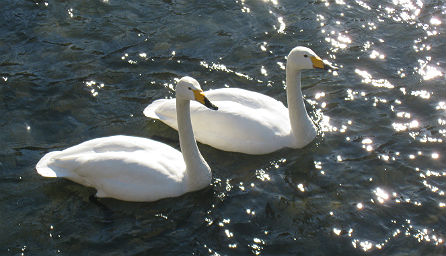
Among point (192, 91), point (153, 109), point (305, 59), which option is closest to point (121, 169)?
point (192, 91)

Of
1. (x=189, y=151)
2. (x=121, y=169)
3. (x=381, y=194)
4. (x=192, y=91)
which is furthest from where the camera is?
(x=381, y=194)

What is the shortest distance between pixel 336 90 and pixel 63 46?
191 inches

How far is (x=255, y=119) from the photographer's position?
1007 centimetres

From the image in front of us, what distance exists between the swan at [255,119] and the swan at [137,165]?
0.88 meters

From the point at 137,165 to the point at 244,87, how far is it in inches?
133

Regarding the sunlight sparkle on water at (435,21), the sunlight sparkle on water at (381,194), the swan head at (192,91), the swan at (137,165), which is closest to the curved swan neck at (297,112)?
the sunlight sparkle on water at (381,194)

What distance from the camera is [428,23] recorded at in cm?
1344

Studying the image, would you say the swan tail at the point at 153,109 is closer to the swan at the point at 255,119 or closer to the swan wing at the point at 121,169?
the swan at the point at 255,119

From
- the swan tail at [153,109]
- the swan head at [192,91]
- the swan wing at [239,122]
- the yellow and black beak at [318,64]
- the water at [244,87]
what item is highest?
the swan head at [192,91]

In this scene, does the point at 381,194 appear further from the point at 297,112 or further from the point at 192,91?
the point at 192,91

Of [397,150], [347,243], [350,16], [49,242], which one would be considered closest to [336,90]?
[397,150]

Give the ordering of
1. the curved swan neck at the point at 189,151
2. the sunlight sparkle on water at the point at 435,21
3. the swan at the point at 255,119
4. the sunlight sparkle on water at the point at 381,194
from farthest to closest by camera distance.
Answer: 1. the sunlight sparkle on water at the point at 435,21
2. the swan at the point at 255,119
3. the sunlight sparkle on water at the point at 381,194
4. the curved swan neck at the point at 189,151

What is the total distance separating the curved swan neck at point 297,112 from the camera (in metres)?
10.1

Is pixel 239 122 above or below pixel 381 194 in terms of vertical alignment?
above
